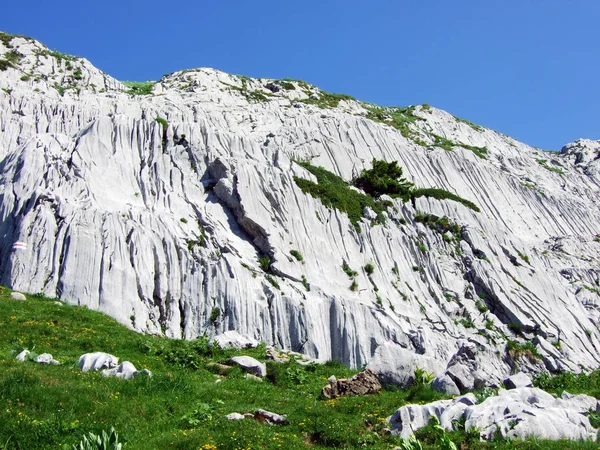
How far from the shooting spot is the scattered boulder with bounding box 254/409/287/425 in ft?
51.4

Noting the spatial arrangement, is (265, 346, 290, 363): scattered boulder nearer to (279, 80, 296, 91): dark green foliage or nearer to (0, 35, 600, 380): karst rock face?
(0, 35, 600, 380): karst rock face

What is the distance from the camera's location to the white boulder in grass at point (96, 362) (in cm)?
1817

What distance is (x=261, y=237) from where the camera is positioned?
39250 millimetres

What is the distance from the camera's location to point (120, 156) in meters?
41.7

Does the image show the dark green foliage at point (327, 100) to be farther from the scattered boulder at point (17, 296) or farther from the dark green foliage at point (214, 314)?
the scattered boulder at point (17, 296)

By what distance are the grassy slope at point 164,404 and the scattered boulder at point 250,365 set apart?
44cm

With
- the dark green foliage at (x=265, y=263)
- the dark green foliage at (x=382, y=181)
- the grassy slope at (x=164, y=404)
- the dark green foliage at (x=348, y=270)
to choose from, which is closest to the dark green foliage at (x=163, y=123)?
the dark green foliage at (x=265, y=263)

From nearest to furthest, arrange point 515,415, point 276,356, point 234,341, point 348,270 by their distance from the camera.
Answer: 1. point 515,415
2. point 276,356
3. point 234,341
4. point 348,270

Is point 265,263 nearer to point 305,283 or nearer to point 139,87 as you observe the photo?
point 305,283

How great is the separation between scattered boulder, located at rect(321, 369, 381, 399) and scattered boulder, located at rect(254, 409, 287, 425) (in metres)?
4.05

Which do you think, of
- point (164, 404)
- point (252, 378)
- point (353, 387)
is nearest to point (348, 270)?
point (252, 378)

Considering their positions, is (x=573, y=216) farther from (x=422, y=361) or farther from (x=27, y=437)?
(x=27, y=437)

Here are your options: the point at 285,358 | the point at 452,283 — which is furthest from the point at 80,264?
the point at 452,283

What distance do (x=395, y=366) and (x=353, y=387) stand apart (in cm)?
280
